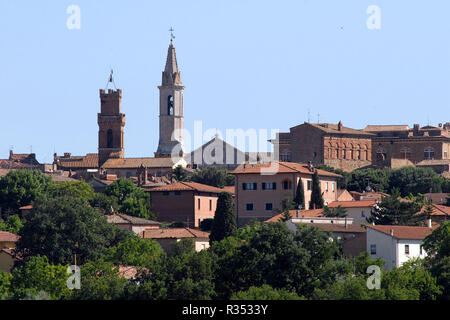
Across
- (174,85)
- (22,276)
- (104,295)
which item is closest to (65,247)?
(22,276)

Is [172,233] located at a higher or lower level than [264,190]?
lower

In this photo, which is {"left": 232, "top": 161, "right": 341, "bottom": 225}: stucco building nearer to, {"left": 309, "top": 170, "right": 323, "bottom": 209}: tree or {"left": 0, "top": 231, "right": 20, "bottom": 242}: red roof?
{"left": 309, "top": 170, "right": 323, "bottom": 209}: tree

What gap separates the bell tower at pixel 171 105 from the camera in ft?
573

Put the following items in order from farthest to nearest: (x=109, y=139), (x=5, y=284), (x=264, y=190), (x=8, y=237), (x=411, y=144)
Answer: (x=109, y=139), (x=411, y=144), (x=264, y=190), (x=8, y=237), (x=5, y=284)

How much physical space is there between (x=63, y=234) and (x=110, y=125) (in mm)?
96298

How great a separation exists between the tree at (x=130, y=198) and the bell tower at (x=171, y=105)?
5934 centimetres

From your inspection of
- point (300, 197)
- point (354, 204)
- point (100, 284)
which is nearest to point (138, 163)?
point (300, 197)

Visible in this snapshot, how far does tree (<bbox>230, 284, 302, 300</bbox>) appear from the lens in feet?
164

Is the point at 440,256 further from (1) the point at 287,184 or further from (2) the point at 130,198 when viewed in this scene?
(2) the point at 130,198

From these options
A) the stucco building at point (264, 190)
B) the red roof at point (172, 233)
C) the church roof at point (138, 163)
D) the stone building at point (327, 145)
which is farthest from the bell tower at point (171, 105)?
the red roof at point (172, 233)

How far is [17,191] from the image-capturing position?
108812mm

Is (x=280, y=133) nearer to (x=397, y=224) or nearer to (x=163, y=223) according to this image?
(x=163, y=223)

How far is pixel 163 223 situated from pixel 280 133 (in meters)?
59.3

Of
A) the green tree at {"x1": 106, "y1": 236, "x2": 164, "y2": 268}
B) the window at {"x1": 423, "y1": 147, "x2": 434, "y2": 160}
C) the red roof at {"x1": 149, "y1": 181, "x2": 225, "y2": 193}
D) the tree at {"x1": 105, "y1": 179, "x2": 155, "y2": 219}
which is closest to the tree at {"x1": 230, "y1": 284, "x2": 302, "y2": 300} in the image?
the green tree at {"x1": 106, "y1": 236, "x2": 164, "y2": 268}
